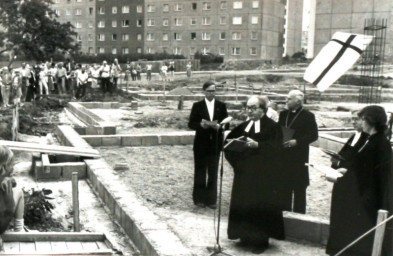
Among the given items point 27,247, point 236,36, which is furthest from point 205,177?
point 236,36

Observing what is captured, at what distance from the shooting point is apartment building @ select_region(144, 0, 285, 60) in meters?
59.8

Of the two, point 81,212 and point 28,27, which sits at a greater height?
point 28,27

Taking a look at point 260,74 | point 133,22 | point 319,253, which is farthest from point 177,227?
point 133,22

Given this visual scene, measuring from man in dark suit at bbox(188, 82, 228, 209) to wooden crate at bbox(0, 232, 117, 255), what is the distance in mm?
2255

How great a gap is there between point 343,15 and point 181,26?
30.0 m

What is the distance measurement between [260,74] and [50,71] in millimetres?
21568

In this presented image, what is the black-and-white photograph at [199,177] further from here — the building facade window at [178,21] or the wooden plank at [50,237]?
the building facade window at [178,21]

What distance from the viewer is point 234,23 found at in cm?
6044

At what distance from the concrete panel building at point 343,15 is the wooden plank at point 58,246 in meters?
34.0

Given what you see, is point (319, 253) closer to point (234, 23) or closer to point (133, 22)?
point (234, 23)

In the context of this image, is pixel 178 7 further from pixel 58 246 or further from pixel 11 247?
pixel 11 247

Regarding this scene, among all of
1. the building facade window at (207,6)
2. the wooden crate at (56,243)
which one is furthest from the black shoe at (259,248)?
the building facade window at (207,6)

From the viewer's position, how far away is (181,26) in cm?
6388

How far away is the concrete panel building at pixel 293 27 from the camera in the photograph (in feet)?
235
